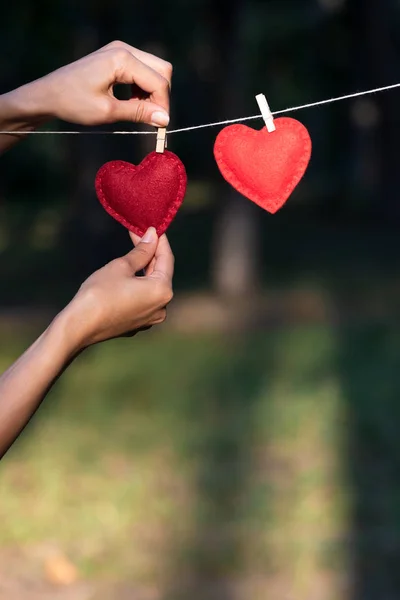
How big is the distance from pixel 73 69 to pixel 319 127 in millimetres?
31998

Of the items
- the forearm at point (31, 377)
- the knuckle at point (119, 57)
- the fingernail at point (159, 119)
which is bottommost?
the forearm at point (31, 377)

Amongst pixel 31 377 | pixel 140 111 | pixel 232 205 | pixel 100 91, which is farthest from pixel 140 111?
pixel 232 205

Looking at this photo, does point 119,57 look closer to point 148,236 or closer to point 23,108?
point 23,108

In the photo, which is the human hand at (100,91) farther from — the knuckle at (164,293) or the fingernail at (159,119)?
the knuckle at (164,293)

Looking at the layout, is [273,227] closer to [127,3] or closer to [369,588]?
[127,3]

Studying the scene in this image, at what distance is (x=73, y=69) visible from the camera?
2082 mm

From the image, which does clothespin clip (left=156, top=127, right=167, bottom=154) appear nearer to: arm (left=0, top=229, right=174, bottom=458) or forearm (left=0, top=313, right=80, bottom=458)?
arm (left=0, top=229, right=174, bottom=458)

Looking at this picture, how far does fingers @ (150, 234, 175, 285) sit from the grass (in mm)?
2431

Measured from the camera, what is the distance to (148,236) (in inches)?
80.7

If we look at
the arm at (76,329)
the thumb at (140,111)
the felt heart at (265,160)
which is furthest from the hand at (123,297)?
the felt heart at (265,160)

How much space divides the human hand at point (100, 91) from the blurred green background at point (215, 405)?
255cm

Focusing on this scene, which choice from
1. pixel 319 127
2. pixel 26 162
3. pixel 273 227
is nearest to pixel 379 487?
pixel 273 227

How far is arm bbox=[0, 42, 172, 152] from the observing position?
2072 millimetres

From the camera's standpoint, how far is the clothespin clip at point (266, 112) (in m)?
2.12
